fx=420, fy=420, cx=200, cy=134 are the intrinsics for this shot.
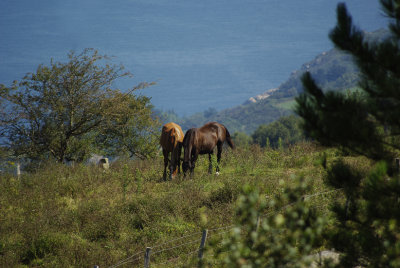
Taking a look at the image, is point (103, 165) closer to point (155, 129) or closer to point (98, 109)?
point (98, 109)

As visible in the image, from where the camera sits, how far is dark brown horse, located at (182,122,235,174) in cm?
1504

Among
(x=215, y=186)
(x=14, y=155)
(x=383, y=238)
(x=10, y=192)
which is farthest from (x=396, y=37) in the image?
(x=14, y=155)

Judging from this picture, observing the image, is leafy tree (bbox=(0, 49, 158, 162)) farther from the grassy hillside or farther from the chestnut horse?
the chestnut horse

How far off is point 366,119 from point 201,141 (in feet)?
34.1

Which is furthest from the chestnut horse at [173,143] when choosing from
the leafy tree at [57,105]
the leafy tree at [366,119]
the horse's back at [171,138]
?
the leafy tree at [366,119]

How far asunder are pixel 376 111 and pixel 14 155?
2129 centimetres

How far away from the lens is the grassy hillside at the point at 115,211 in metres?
10.1

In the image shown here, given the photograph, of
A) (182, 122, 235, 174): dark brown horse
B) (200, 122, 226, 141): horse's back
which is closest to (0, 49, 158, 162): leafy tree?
(200, 122, 226, 141): horse's back

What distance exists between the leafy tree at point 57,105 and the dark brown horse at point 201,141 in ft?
25.6

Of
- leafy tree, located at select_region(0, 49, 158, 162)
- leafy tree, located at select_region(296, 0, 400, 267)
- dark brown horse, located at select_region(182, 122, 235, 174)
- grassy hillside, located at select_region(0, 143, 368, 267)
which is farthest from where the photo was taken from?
leafy tree, located at select_region(0, 49, 158, 162)

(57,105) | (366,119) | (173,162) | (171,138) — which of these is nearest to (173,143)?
(171,138)

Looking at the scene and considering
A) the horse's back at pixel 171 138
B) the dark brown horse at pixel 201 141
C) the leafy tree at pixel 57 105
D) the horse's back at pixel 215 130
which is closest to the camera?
the dark brown horse at pixel 201 141

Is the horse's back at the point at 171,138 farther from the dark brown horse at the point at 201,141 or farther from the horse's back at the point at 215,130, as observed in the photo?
the horse's back at the point at 215,130

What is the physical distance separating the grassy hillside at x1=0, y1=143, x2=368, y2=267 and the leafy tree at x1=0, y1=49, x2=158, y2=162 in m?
5.92
